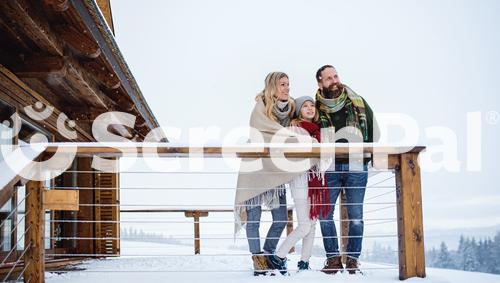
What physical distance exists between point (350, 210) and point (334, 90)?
0.90 m

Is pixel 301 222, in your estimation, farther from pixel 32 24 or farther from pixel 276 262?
pixel 32 24

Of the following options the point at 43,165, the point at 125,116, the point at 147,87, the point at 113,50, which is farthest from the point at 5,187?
the point at 147,87

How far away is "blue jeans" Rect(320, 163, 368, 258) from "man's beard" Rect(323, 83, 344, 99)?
0.55 meters

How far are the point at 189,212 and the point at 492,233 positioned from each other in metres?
13.7

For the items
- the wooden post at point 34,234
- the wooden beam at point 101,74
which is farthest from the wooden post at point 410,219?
the wooden beam at point 101,74

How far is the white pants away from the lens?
3.71 metres

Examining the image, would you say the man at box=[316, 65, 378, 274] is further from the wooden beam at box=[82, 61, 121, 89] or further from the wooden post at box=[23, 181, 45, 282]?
the wooden beam at box=[82, 61, 121, 89]

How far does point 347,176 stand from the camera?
3889mm

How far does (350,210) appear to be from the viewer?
3.84 metres

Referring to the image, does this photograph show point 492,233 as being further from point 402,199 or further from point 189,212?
point 402,199

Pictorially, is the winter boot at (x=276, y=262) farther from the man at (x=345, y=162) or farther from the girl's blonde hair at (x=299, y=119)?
the girl's blonde hair at (x=299, y=119)

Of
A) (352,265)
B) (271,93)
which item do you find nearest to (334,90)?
(271,93)

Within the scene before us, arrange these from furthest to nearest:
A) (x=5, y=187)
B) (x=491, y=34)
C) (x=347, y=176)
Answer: (x=491, y=34)
(x=347, y=176)
(x=5, y=187)

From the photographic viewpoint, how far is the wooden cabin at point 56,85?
379 cm
